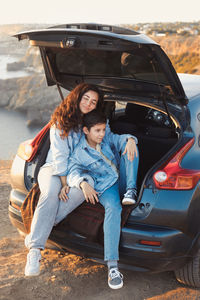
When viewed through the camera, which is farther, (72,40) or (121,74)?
(121,74)

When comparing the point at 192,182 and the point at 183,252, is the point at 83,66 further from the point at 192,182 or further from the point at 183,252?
the point at 183,252

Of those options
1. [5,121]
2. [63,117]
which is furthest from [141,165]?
[5,121]

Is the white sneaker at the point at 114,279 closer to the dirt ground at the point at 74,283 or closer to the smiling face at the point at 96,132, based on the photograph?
the dirt ground at the point at 74,283

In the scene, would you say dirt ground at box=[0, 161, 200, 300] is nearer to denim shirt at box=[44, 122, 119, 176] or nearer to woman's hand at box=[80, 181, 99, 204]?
woman's hand at box=[80, 181, 99, 204]

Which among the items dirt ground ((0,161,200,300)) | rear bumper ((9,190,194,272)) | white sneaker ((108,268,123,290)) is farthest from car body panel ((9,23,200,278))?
dirt ground ((0,161,200,300))

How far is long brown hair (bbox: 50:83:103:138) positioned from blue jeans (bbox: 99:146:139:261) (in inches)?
20.3

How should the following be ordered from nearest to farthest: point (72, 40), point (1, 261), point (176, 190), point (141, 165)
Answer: point (176, 190) → point (72, 40) → point (1, 261) → point (141, 165)

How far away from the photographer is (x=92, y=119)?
10.2 feet

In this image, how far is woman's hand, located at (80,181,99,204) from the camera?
9.26 ft

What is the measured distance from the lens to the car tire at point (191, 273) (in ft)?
9.27

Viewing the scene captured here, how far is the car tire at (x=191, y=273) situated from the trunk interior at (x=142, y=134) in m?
0.89

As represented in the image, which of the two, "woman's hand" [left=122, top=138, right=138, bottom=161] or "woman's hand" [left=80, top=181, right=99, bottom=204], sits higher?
"woman's hand" [left=122, top=138, right=138, bottom=161]

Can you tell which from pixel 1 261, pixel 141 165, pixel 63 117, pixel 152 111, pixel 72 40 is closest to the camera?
pixel 72 40

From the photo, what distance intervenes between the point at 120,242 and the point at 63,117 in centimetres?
113
